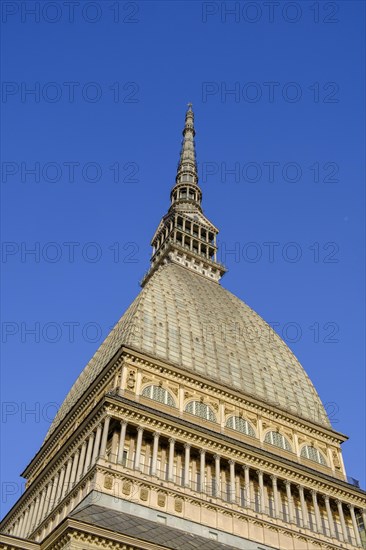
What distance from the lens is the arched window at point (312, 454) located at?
176ft

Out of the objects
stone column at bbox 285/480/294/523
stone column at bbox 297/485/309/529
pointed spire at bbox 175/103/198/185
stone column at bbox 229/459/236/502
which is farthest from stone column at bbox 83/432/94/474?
pointed spire at bbox 175/103/198/185

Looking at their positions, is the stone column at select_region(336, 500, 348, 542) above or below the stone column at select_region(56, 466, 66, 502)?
below

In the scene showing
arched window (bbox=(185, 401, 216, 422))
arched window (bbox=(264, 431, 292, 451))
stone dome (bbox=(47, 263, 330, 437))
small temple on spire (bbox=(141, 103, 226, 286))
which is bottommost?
arched window (bbox=(264, 431, 292, 451))

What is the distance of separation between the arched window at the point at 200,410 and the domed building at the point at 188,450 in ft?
0.32

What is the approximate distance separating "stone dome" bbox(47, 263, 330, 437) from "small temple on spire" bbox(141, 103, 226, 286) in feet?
26.4

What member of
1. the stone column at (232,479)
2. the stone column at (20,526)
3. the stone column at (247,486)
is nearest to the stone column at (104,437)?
the stone column at (232,479)

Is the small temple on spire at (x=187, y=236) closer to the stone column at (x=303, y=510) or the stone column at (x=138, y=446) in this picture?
the stone column at (x=303, y=510)

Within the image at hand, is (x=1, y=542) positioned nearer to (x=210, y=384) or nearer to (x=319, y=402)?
(x=210, y=384)

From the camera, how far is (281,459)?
48.3 meters

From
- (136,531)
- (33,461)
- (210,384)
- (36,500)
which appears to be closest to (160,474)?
(136,531)

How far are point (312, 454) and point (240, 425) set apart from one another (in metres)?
7.12

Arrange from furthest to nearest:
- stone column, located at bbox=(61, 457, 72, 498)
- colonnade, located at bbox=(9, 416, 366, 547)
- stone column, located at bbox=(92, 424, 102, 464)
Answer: stone column, located at bbox=(61, 457, 72, 498) → colonnade, located at bbox=(9, 416, 366, 547) → stone column, located at bbox=(92, 424, 102, 464)

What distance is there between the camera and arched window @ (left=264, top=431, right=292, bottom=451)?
172 ft

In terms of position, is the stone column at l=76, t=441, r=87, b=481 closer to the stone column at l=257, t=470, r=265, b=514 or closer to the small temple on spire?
the stone column at l=257, t=470, r=265, b=514
